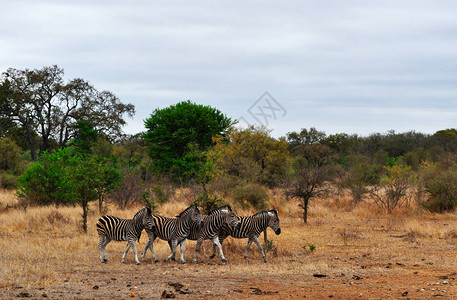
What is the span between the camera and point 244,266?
38.0 feet

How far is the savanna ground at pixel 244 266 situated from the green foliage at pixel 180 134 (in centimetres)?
2228

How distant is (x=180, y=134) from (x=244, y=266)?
102 feet

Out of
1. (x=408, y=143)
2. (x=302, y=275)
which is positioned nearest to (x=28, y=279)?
(x=302, y=275)

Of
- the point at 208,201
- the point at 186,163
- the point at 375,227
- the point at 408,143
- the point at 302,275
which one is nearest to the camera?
the point at 302,275

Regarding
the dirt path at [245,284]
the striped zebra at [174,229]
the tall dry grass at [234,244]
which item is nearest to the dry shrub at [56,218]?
the tall dry grass at [234,244]

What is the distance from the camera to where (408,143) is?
71.0 metres

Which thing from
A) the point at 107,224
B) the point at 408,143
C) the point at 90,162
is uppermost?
the point at 408,143

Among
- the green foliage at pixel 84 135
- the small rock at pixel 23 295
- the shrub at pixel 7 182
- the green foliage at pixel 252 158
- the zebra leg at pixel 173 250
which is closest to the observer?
the small rock at pixel 23 295

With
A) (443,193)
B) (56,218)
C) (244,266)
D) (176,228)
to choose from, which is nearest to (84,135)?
(56,218)

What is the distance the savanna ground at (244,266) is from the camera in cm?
888

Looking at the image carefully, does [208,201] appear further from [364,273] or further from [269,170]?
[269,170]

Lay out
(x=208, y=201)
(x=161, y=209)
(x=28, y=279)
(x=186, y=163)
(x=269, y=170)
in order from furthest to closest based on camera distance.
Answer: (x=186, y=163), (x=269, y=170), (x=161, y=209), (x=208, y=201), (x=28, y=279)

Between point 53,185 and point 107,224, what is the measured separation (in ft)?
40.9

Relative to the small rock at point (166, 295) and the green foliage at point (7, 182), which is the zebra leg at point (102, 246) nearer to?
the small rock at point (166, 295)
